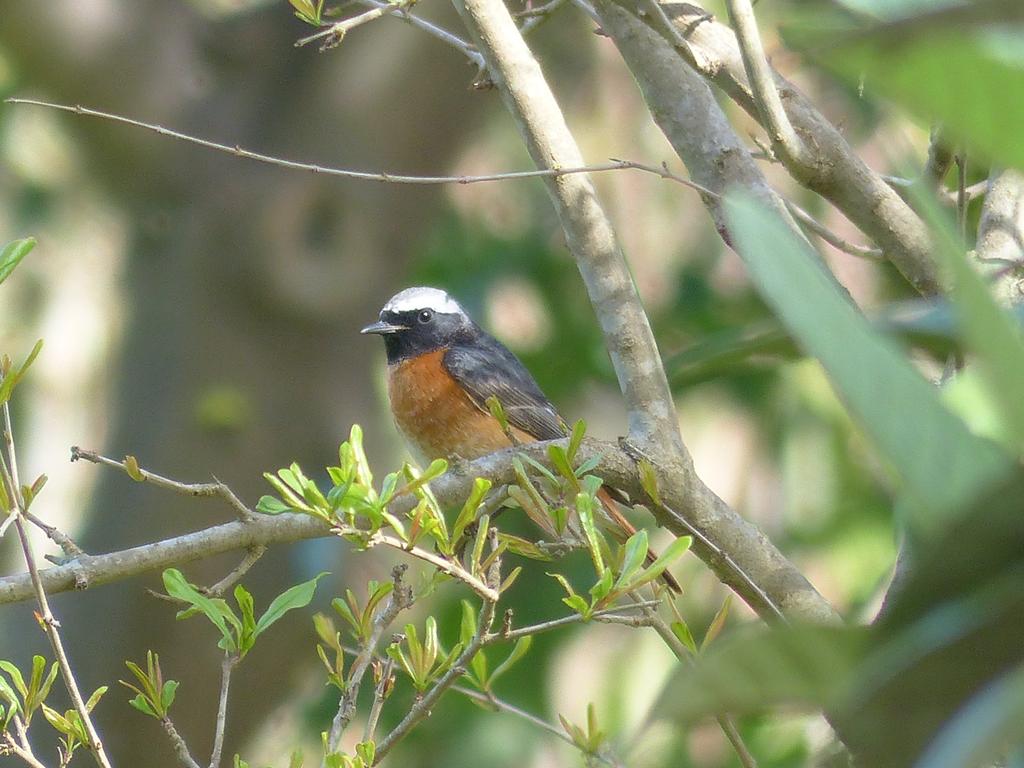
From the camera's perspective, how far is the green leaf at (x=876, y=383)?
0.62 metres

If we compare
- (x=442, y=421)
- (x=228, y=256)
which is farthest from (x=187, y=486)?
(x=228, y=256)

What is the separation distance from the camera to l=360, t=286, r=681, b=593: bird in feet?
16.0

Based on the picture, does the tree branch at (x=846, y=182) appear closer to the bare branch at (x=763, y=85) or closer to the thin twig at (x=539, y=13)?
the bare branch at (x=763, y=85)

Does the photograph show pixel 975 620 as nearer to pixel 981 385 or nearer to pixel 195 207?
pixel 981 385

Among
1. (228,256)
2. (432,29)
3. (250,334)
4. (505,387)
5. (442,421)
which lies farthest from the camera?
(250,334)

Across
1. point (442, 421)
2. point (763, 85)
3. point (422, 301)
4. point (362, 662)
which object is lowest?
point (442, 421)

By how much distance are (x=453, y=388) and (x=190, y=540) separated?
2.90 meters

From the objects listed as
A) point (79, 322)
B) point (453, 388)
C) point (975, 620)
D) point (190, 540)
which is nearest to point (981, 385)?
point (975, 620)

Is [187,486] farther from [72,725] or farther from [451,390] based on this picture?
[451,390]

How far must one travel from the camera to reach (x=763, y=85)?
7.26 ft

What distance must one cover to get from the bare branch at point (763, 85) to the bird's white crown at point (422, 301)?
10.4 feet

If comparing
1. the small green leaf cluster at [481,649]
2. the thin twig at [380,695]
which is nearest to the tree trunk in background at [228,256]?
the small green leaf cluster at [481,649]

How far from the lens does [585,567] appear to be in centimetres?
676

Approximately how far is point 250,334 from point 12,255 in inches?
191
